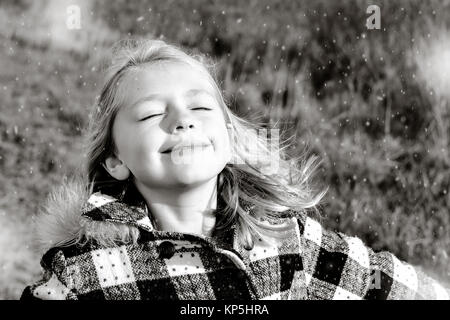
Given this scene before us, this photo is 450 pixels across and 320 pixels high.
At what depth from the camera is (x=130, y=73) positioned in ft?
4.40

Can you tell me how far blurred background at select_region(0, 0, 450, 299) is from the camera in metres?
1.82

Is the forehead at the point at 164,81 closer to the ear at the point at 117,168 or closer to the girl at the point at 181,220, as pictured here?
the girl at the point at 181,220

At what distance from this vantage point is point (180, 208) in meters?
1.32

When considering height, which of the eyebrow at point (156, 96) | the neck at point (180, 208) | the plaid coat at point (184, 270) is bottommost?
the plaid coat at point (184, 270)

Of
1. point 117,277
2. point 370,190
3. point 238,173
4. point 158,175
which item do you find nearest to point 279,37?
point 370,190

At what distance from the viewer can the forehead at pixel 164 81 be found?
1281mm

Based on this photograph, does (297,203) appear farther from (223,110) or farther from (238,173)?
(223,110)

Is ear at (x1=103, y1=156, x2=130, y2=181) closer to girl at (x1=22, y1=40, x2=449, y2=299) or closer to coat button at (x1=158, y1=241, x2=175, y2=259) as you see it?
girl at (x1=22, y1=40, x2=449, y2=299)

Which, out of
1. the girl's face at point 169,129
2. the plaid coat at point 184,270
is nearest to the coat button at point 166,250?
the plaid coat at point 184,270

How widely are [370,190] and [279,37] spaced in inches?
21.0

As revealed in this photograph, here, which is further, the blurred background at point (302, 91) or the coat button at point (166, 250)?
the blurred background at point (302, 91)

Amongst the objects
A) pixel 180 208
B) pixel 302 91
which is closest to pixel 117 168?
pixel 180 208

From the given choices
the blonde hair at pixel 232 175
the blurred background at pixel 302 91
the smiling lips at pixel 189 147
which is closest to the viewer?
the smiling lips at pixel 189 147
